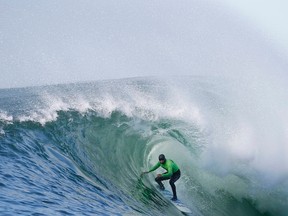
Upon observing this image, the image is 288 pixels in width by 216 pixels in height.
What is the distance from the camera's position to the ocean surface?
9.28 metres

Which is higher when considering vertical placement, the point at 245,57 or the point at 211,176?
the point at 245,57

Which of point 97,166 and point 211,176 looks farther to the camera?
point 211,176

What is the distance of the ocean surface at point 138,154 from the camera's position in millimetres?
9281

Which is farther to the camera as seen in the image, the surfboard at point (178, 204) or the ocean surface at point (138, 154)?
the surfboard at point (178, 204)

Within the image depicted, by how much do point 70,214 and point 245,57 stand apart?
3217 centimetres

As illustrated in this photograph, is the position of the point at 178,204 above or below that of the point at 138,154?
below

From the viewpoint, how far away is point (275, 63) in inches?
1281

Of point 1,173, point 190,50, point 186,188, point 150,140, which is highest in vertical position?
point 190,50

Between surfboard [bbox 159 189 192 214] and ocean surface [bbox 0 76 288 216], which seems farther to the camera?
surfboard [bbox 159 189 192 214]

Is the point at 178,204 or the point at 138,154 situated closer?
the point at 178,204

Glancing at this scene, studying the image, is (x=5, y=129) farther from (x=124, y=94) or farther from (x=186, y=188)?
(x=124, y=94)

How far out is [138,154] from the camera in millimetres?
15195

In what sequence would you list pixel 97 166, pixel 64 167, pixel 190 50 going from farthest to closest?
1. pixel 190 50
2. pixel 97 166
3. pixel 64 167

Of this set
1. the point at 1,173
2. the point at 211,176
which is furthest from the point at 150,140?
the point at 1,173
